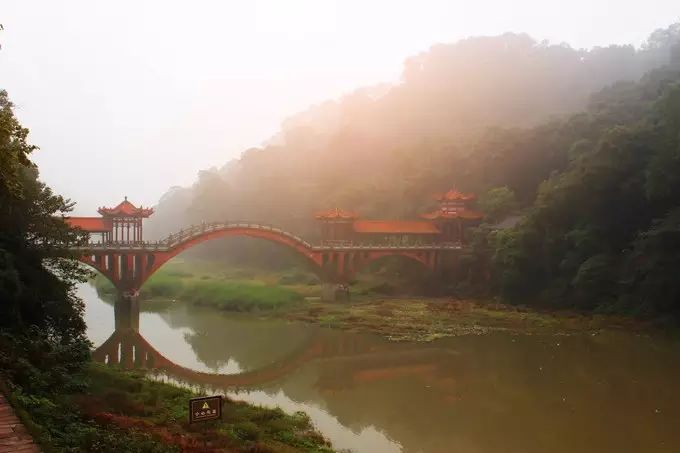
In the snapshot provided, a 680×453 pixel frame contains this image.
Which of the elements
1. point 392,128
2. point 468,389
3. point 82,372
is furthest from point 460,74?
point 82,372

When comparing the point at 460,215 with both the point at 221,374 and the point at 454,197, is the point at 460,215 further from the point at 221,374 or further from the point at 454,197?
the point at 221,374

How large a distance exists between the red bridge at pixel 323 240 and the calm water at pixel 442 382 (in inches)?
181

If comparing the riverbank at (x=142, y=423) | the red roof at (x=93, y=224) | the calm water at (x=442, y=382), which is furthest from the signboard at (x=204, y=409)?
the red roof at (x=93, y=224)

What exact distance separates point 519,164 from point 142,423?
1799 inches

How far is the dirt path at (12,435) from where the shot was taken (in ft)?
23.3

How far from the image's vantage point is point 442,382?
65.5 ft

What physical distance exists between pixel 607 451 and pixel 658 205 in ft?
80.1

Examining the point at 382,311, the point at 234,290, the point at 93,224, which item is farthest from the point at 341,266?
the point at 93,224

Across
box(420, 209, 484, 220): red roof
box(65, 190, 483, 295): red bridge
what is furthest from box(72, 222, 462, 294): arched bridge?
box(420, 209, 484, 220): red roof

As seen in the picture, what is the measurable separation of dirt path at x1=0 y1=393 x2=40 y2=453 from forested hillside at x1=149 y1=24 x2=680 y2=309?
1168 inches

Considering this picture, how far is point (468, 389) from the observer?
750 inches

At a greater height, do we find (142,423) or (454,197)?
(454,197)

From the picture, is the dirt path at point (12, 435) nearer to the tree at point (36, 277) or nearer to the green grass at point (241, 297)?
the tree at point (36, 277)

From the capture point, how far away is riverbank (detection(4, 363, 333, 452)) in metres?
9.31
